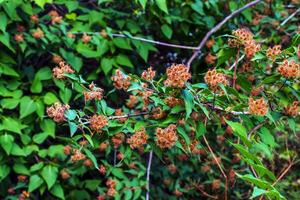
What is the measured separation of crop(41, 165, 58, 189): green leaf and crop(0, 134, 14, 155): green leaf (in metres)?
0.18

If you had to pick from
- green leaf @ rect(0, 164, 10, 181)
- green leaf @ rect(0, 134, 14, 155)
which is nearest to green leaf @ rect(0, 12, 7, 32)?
green leaf @ rect(0, 134, 14, 155)

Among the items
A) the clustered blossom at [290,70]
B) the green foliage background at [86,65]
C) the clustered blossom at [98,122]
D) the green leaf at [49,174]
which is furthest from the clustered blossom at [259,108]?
the green leaf at [49,174]

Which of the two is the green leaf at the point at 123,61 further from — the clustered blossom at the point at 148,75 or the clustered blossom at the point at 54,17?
the clustered blossom at the point at 148,75

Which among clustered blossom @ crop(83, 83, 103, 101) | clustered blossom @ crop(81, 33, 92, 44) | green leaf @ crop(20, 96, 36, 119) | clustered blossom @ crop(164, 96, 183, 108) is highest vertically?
→ clustered blossom @ crop(164, 96, 183, 108)

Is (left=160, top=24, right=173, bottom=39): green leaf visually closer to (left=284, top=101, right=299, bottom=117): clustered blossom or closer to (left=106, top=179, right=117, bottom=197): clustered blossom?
(left=106, top=179, right=117, bottom=197): clustered blossom

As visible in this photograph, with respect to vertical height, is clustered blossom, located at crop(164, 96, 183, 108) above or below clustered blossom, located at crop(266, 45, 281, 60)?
below

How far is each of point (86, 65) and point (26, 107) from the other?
438 millimetres

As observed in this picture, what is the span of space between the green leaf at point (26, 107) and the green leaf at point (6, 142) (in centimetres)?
10

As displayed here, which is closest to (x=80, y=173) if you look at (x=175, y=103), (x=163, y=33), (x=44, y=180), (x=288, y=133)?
(x=44, y=180)

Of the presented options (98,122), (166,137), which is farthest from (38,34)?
(166,137)

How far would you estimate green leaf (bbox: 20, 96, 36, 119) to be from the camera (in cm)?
225

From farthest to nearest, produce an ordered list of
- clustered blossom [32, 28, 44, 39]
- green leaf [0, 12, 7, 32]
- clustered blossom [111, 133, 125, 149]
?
clustered blossom [32, 28, 44, 39] < green leaf [0, 12, 7, 32] < clustered blossom [111, 133, 125, 149]

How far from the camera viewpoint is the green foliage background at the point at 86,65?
2.26 m

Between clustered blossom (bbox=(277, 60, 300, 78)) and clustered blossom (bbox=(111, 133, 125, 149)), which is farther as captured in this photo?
clustered blossom (bbox=(111, 133, 125, 149))
